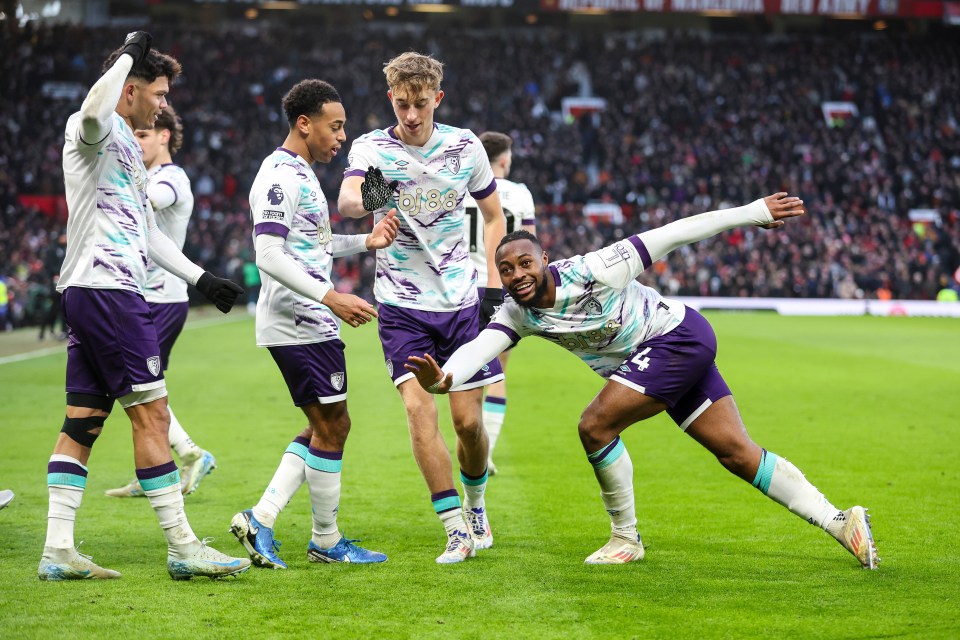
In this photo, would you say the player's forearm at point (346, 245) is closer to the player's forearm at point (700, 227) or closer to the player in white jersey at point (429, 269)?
the player in white jersey at point (429, 269)

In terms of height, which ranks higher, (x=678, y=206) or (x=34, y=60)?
(x=34, y=60)

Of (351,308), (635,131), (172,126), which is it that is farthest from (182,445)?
(635,131)

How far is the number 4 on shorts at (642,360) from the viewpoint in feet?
17.9

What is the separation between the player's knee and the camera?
5.27 m

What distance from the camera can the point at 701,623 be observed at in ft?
14.7

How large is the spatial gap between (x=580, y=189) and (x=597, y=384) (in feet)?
81.9

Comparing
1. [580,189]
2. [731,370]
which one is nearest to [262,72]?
[580,189]

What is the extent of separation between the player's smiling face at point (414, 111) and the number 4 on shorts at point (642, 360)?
1.57m

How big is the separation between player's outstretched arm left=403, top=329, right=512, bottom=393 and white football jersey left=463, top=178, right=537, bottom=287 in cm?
314

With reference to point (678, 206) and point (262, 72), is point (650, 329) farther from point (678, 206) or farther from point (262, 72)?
point (262, 72)

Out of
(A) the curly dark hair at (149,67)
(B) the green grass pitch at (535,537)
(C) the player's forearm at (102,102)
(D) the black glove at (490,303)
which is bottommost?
(B) the green grass pitch at (535,537)

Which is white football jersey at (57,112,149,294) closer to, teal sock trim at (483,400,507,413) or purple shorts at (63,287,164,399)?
purple shorts at (63,287,164,399)

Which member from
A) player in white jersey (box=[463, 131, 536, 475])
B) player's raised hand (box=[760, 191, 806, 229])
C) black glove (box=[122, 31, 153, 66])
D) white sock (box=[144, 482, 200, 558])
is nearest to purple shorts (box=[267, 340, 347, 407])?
white sock (box=[144, 482, 200, 558])

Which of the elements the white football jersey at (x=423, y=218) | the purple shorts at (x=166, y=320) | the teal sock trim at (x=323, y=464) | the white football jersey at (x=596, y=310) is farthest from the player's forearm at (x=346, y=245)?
the purple shorts at (x=166, y=320)
